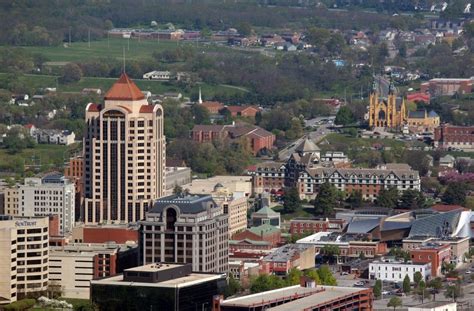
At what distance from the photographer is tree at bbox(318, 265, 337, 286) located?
5193 cm

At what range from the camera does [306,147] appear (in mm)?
70062

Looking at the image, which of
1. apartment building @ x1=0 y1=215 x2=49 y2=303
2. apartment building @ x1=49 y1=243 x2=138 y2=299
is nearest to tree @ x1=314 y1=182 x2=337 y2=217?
apartment building @ x1=49 y1=243 x2=138 y2=299

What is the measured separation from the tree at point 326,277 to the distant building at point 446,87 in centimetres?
3668

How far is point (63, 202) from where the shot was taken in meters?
58.6

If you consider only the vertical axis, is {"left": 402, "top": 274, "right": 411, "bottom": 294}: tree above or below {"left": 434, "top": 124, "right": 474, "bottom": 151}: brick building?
above

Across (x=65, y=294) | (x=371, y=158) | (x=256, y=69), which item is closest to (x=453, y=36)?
(x=256, y=69)

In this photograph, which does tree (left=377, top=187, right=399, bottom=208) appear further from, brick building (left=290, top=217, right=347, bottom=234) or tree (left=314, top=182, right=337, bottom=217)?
brick building (left=290, top=217, right=347, bottom=234)

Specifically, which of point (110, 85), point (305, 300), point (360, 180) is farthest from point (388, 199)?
point (110, 85)

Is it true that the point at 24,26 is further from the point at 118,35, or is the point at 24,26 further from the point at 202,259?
the point at 202,259

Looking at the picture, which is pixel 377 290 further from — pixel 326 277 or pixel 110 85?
pixel 110 85

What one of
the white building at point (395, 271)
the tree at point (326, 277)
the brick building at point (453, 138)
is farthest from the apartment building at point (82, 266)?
the brick building at point (453, 138)

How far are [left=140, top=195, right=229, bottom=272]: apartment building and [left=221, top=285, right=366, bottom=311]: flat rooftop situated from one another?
7.64 ft

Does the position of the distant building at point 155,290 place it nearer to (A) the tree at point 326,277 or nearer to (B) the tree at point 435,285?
(A) the tree at point 326,277

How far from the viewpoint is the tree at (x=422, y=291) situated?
2061 inches
